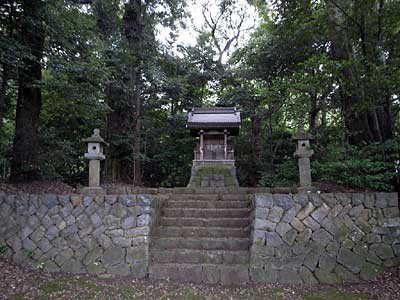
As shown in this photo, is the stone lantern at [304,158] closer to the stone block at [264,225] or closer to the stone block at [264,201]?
the stone block at [264,201]

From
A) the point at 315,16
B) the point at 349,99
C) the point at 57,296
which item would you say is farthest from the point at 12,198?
the point at 349,99

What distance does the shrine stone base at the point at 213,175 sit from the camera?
30.5 ft

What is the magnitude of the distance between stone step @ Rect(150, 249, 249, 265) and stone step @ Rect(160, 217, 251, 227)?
76cm

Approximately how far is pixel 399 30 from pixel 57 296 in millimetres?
7375

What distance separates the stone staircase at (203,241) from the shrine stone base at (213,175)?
10.9 ft

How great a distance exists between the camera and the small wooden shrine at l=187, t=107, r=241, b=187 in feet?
30.8

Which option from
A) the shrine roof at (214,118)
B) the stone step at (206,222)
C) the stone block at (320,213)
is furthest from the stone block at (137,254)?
the shrine roof at (214,118)

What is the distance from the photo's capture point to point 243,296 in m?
3.55

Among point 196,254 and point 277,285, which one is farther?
point 196,254

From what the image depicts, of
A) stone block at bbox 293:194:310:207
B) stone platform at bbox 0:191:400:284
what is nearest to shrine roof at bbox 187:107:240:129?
stone platform at bbox 0:191:400:284

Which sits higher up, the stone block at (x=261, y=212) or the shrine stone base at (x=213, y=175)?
the shrine stone base at (x=213, y=175)

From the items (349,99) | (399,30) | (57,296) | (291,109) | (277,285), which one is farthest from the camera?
(291,109)

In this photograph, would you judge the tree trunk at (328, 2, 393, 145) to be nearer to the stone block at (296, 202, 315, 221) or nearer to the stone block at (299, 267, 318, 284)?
the stone block at (296, 202, 315, 221)

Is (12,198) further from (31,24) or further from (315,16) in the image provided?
(315,16)
